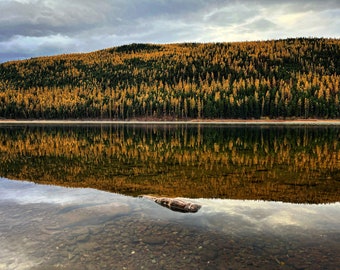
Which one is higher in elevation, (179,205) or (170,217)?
(179,205)

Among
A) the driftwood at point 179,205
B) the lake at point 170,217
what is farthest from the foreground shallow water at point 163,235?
the driftwood at point 179,205

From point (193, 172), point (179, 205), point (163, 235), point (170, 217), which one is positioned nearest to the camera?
point (163, 235)

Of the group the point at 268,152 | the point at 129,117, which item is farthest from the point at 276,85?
the point at 268,152

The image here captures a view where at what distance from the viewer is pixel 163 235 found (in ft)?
41.6

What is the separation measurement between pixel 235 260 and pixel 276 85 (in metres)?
202

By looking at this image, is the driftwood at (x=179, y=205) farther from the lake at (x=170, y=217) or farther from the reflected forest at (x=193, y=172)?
the reflected forest at (x=193, y=172)

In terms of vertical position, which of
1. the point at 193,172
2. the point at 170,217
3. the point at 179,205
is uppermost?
the point at 179,205

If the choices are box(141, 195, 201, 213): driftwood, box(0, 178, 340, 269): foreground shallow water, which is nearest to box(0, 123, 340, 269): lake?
box(0, 178, 340, 269): foreground shallow water

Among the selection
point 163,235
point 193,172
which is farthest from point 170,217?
point 193,172

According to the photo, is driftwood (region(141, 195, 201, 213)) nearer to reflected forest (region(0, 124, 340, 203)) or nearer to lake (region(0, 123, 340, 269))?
lake (region(0, 123, 340, 269))

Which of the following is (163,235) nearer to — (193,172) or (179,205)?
(179,205)

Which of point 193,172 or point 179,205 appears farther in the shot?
point 193,172

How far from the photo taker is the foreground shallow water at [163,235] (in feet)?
34.7

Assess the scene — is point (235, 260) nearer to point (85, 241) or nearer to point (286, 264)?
point (286, 264)
